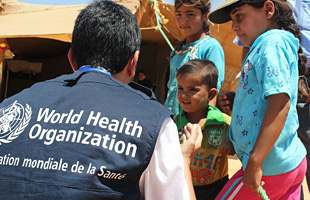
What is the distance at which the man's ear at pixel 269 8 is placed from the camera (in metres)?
1.79

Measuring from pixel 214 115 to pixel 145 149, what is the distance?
53.6 inches

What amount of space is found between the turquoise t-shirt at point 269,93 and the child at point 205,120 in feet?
1.62

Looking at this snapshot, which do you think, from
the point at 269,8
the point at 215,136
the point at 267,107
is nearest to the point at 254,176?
the point at 267,107

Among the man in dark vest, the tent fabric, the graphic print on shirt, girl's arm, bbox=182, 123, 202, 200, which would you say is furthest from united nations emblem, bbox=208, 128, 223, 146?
the tent fabric

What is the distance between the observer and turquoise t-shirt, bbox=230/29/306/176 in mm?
1597

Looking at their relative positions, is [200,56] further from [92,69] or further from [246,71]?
[92,69]

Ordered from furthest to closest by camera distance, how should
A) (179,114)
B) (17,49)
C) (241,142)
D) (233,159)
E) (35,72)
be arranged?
(35,72) < (17,49) < (233,159) < (179,114) < (241,142)

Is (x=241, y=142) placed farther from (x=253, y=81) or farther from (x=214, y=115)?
(x=214, y=115)

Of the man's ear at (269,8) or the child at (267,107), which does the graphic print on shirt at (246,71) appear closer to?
the child at (267,107)

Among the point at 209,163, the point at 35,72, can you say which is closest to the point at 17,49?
the point at 35,72

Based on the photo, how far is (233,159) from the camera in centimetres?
691

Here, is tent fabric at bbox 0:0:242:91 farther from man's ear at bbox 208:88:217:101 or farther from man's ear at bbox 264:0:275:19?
man's ear at bbox 264:0:275:19

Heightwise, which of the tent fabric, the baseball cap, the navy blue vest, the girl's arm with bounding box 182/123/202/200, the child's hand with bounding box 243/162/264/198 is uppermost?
the baseball cap

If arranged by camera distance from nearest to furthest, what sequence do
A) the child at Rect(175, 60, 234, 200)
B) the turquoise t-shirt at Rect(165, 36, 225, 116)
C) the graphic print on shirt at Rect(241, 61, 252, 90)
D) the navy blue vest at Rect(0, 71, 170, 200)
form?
1. the navy blue vest at Rect(0, 71, 170, 200)
2. the graphic print on shirt at Rect(241, 61, 252, 90)
3. the child at Rect(175, 60, 234, 200)
4. the turquoise t-shirt at Rect(165, 36, 225, 116)
